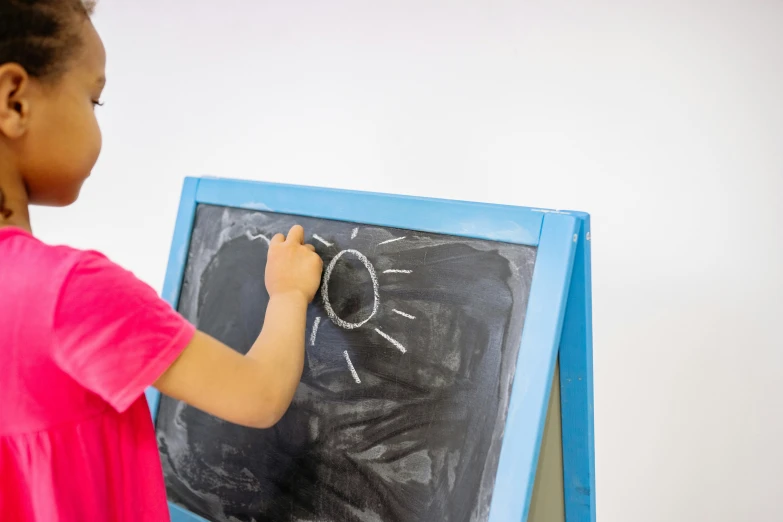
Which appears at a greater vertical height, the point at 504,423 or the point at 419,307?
the point at 419,307

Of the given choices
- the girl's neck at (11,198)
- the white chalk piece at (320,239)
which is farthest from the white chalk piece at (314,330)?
the girl's neck at (11,198)

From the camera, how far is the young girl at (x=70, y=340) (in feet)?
2.04

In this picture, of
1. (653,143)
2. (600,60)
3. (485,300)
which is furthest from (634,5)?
(485,300)

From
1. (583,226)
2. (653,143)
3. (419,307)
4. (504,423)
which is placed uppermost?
(653,143)

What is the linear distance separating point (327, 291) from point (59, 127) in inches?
14.7

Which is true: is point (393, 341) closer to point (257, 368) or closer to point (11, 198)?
point (257, 368)

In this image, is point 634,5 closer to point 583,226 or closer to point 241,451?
point 583,226

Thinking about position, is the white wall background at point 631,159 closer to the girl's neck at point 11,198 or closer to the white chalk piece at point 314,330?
the white chalk piece at point 314,330

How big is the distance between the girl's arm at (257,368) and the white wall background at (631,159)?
1.58 feet

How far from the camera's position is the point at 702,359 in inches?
41.2

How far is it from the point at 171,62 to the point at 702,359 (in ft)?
4.45

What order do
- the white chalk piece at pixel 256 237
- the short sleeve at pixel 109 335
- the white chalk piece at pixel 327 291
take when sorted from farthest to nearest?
1. the white chalk piece at pixel 256 237
2. the white chalk piece at pixel 327 291
3. the short sleeve at pixel 109 335

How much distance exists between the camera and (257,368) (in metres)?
0.71

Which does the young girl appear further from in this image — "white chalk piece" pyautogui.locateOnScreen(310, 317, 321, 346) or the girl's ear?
"white chalk piece" pyautogui.locateOnScreen(310, 317, 321, 346)
